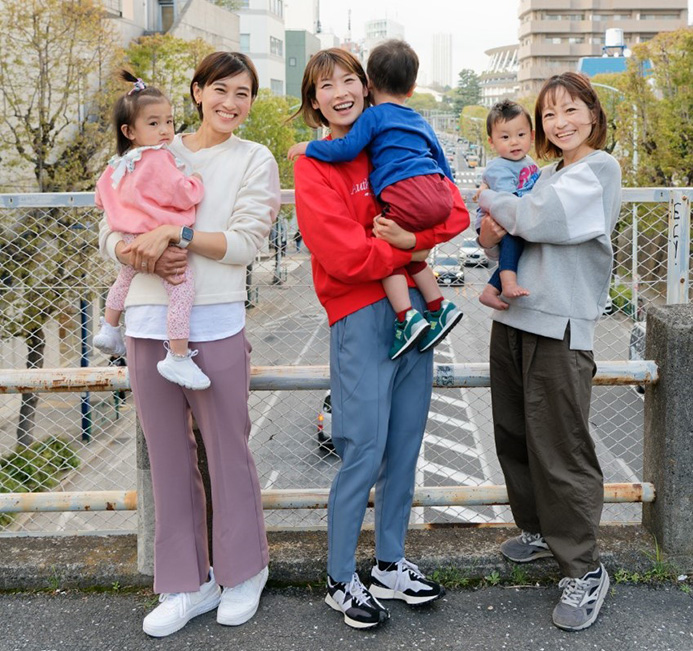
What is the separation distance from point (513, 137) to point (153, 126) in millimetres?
1251

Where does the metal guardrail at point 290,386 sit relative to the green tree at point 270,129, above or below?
below

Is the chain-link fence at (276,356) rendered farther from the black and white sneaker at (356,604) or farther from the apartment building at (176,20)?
the apartment building at (176,20)

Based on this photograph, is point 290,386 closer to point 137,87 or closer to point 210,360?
point 210,360

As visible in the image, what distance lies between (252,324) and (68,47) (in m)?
14.4

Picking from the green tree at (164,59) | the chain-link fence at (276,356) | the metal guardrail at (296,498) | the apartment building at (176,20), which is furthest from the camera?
the apartment building at (176,20)

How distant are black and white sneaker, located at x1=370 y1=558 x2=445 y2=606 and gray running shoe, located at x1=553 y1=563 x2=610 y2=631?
41 cm

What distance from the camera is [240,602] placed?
2.77 m

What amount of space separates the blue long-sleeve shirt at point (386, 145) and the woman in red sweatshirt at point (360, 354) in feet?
0.22

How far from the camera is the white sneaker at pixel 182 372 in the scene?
2506 mm

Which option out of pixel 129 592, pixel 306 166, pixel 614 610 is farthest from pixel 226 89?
pixel 614 610

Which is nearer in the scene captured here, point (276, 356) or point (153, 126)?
point (153, 126)

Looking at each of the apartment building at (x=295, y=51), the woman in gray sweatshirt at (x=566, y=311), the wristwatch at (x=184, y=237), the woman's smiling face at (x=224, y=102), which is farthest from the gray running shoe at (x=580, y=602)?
the apartment building at (x=295, y=51)

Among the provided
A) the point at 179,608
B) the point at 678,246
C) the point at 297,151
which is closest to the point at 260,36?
the point at 678,246

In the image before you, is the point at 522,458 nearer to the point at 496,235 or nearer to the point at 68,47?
the point at 496,235
